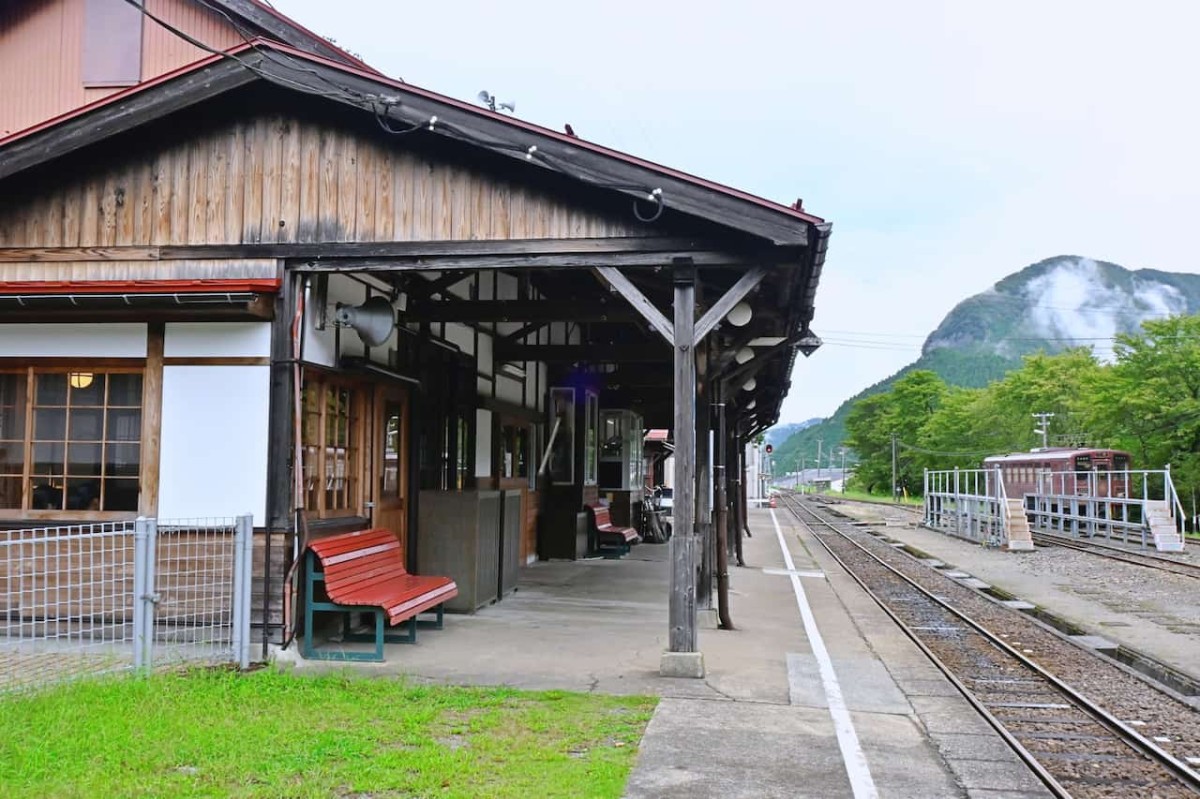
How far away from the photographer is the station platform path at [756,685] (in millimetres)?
5410

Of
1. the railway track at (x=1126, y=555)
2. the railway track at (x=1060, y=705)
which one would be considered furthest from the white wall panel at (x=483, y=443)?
the railway track at (x=1126, y=555)

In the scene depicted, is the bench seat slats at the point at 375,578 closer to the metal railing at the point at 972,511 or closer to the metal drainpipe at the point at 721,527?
the metal drainpipe at the point at 721,527

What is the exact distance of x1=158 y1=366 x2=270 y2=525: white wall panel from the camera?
823 cm

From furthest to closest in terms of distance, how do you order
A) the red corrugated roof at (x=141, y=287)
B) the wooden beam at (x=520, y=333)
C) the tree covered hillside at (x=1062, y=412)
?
1. the tree covered hillside at (x=1062, y=412)
2. the wooden beam at (x=520, y=333)
3. the red corrugated roof at (x=141, y=287)

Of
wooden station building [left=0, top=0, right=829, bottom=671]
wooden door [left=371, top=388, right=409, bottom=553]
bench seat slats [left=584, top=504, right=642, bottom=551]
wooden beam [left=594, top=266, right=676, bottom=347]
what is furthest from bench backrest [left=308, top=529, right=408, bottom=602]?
bench seat slats [left=584, top=504, right=642, bottom=551]

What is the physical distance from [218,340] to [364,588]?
2.31m

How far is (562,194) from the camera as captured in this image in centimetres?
830

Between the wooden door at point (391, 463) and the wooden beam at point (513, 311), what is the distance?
0.85 m

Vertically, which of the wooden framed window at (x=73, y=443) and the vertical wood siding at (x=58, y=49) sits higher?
the vertical wood siding at (x=58, y=49)

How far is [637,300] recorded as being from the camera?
7977 mm

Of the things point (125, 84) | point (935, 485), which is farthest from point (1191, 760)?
point (935, 485)

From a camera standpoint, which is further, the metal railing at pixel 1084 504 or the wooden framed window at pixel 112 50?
the metal railing at pixel 1084 504

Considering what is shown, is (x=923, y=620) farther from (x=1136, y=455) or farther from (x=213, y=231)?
(x=1136, y=455)

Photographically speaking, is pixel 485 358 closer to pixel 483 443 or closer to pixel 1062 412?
pixel 483 443
